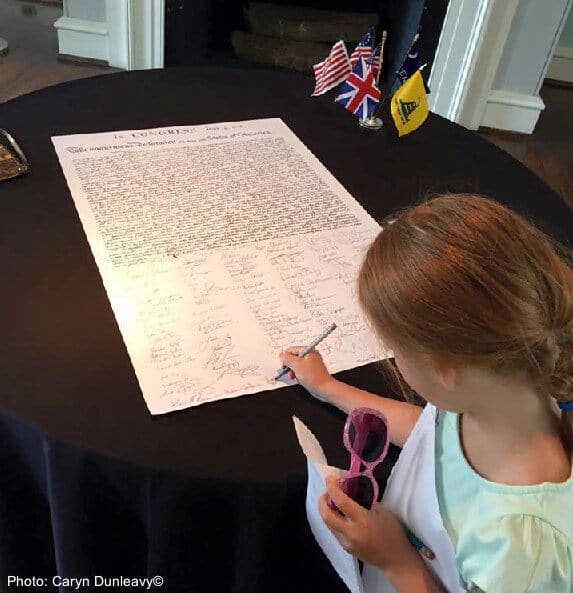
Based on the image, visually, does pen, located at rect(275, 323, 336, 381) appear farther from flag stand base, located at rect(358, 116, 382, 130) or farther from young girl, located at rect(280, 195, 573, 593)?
flag stand base, located at rect(358, 116, 382, 130)

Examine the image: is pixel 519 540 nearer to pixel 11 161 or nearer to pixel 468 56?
pixel 11 161

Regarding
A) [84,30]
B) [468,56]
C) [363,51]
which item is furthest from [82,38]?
[363,51]

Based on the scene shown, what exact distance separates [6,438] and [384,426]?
17.6 inches

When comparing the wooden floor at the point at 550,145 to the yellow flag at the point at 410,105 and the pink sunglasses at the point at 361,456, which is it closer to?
the yellow flag at the point at 410,105

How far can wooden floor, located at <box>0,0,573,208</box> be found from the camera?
2807 millimetres

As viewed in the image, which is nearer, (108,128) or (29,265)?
(29,265)

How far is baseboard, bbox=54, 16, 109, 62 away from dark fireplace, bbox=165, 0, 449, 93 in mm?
476

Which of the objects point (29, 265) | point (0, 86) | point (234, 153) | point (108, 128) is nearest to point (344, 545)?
point (29, 265)

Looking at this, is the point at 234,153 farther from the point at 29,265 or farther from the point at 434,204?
the point at 434,204

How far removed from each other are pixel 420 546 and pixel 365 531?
3.4 inches

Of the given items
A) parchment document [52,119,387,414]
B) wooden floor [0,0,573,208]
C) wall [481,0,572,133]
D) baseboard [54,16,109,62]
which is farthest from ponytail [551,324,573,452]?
baseboard [54,16,109,62]

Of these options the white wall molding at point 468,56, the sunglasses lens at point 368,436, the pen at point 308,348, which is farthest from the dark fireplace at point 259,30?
the sunglasses lens at point 368,436

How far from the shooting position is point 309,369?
82 centimetres

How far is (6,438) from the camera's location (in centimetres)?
79
